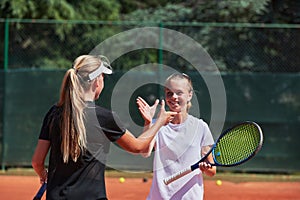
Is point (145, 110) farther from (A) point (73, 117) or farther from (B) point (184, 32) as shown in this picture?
(B) point (184, 32)

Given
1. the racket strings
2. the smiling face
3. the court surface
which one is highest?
the smiling face

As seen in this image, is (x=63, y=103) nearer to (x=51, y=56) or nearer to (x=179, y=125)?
(x=179, y=125)

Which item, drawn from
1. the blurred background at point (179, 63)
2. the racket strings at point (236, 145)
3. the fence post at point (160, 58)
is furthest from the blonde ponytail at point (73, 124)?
the fence post at point (160, 58)

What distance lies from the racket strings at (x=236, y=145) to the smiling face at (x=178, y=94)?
1.16ft

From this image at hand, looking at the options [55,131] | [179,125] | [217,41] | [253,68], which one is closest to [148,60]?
[217,41]

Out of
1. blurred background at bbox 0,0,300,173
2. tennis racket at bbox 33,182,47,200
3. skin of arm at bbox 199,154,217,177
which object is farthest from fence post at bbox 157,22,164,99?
tennis racket at bbox 33,182,47,200

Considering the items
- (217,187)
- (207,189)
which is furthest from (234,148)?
(217,187)

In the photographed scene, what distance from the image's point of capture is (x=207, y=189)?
8875mm

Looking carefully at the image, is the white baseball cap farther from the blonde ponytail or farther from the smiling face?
the smiling face

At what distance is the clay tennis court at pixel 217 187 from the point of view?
8.28m

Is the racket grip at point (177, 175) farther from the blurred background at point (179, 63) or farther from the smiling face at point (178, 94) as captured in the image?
the blurred background at point (179, 63)

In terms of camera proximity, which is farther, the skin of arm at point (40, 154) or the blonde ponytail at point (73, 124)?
the skin of arm at point (40, 154)

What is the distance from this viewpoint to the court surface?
8.25 m

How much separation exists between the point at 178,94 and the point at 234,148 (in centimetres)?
51
